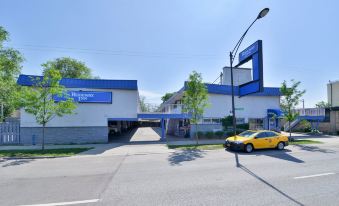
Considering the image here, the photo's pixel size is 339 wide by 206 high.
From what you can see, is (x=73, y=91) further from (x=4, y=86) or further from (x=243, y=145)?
(x=243, y=145)

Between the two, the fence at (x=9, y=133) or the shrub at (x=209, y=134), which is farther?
the shrub at (x=209, y=134)

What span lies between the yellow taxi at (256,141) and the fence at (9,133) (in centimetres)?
1820

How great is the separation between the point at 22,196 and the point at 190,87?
1412cm

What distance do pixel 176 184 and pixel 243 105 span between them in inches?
858

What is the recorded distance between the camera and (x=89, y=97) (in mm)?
20828

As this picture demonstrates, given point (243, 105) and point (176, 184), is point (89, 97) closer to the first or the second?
point (176, 184)

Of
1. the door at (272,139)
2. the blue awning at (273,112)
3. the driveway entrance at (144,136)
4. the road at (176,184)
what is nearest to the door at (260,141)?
the door at (272,139)

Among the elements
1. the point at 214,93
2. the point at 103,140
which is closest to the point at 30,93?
the point at 103,140

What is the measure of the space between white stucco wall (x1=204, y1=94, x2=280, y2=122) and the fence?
60.4 feet

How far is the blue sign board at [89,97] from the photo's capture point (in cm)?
2039

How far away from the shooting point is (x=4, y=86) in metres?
25.2

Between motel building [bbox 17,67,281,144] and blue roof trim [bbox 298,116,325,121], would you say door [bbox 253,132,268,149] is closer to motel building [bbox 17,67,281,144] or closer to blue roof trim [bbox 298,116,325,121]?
motel building [bbox 17,67,281,144]

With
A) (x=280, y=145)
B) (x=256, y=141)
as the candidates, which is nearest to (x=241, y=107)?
(x=280, y=145)

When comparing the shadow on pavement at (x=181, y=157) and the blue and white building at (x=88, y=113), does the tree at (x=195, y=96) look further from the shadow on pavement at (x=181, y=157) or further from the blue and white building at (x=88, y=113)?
the blue and white building at (x=88, y=113)
